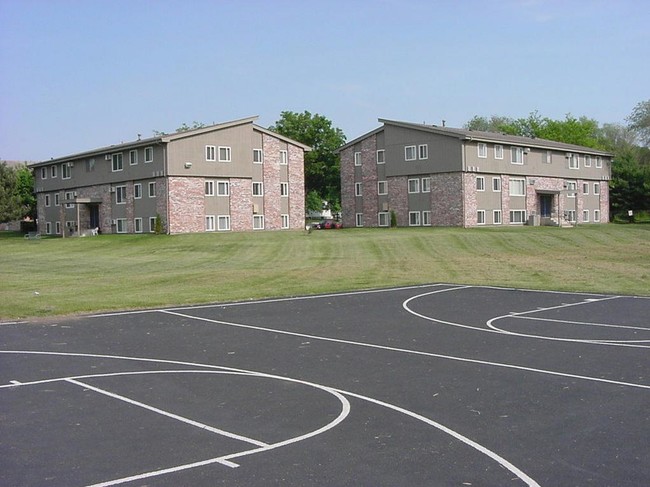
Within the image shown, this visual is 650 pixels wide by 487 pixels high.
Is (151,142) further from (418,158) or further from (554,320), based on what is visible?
(554,320)

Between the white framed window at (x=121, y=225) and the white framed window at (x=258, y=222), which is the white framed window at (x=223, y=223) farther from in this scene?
the white framed window at (x=121, y=225)

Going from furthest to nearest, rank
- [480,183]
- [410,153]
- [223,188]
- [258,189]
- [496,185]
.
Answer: [410,153]
[496,185]
[258,189]
[480,183]
[223,188]

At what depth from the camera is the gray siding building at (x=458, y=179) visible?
6184 centimetres

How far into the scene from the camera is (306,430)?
9156 mm

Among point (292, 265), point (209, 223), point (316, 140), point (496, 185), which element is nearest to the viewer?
point (292, 265)

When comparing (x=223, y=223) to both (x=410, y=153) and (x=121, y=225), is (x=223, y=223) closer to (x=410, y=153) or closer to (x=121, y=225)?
(x=121, y=225)

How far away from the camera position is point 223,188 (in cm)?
6031

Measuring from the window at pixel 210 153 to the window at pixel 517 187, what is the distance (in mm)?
26103

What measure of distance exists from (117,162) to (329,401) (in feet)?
185

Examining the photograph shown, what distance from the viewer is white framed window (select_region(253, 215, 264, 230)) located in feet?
207

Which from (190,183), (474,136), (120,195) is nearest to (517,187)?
(474,136)

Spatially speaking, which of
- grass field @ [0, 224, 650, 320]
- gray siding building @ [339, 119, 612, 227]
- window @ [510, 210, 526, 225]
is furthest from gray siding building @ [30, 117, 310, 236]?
window @ [510, 210, 526, 225]

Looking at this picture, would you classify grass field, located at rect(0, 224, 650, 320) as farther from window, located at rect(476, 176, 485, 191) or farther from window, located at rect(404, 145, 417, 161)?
window, located at rect(404, 145, 417, 161)

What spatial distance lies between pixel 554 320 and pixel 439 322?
9.62 feet
